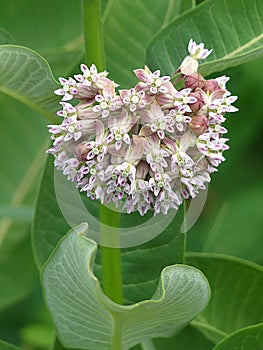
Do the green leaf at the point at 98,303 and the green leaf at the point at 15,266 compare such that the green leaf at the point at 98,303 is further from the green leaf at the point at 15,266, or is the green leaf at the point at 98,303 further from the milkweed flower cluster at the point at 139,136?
the green leaf at the point at 15,266

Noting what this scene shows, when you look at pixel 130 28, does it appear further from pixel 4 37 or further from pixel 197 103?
pixel 197 103

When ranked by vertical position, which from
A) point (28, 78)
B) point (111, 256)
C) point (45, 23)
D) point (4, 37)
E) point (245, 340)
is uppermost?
point (45, 23)

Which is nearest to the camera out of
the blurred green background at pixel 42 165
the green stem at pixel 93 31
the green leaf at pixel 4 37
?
the green stem at pixel 93 31

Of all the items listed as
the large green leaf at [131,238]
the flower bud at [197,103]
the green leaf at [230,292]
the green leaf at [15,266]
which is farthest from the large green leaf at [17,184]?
the flower bud at [197,103]

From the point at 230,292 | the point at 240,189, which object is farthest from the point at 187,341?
the point at 240,189

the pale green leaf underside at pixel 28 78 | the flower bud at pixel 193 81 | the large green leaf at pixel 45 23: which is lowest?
the flower bud at pixel 193 81

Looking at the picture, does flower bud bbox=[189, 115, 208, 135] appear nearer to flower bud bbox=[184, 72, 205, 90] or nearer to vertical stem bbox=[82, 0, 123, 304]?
flower bud bbox=[184, 72, 205, 90]
